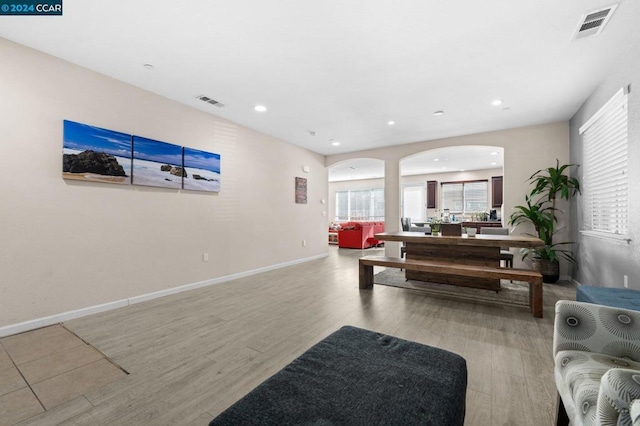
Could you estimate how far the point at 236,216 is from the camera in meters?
4.71

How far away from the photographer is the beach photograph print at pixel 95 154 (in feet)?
9.41

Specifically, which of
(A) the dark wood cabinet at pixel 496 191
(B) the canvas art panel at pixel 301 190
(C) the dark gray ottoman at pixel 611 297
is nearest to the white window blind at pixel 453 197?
(A) the dark wood cabinet at pixel 496 191

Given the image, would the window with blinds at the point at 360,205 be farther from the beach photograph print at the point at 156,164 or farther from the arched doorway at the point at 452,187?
the beach photograph print at the point at 156,164

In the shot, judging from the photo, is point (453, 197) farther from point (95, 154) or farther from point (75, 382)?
point (75, 382)

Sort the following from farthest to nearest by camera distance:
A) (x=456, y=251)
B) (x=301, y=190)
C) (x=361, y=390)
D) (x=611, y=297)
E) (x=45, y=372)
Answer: (x=301, y=190) → (x=456, y=251) → (x=611, y=297) → (x=45, y=372) → (x=361, y=390)

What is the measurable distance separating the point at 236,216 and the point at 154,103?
2.02 meters

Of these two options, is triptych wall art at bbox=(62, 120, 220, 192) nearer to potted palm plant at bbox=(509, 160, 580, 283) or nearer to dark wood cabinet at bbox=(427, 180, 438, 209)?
potted palm plant at bbox=(509, 160, 580, 283)

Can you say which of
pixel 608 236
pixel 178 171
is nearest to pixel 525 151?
pixel 608 236

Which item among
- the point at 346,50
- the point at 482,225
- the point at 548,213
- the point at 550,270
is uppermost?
the point at 346,50

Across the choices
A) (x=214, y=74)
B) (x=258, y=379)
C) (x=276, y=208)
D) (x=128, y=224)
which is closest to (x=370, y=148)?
(x=276, y=208)

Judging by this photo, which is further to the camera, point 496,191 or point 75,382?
point 496,191

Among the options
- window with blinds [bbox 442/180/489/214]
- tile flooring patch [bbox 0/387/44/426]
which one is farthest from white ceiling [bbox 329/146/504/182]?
tile flooring patch [bbox 0/387/44/426]

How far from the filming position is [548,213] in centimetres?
466

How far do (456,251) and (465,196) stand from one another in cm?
765
